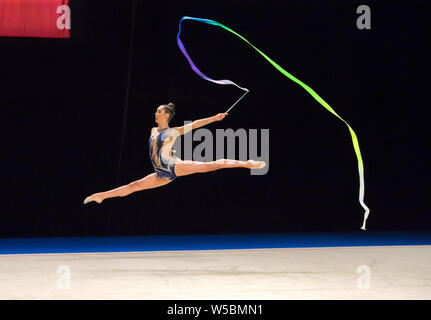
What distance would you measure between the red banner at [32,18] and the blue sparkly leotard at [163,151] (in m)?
2.65

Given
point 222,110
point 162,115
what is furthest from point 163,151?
point 222,110

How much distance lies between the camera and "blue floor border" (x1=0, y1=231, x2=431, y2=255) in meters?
8.40

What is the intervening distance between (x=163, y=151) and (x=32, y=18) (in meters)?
2.87

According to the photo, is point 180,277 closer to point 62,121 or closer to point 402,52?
point 62,121

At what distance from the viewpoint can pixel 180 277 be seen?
20.9 feet

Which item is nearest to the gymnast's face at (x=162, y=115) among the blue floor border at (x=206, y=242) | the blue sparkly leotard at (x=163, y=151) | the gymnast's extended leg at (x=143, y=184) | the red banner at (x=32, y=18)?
the blue sparkly leotard at (x=163, y=151)

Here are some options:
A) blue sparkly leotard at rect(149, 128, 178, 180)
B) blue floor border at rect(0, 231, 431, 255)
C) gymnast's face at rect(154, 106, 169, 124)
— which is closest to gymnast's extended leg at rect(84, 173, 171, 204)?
blue sparkly leotard at rect(149, 128, 178, 180)

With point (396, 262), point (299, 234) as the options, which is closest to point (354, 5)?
point (299, 234)

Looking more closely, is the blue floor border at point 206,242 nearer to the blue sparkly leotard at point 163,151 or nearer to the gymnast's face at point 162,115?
the blue sparkly leotard at point 163,151

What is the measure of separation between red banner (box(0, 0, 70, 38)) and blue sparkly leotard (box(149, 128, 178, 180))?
2.65 metres

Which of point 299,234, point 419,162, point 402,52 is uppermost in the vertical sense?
point 402,52

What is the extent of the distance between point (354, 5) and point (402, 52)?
3.13 feet

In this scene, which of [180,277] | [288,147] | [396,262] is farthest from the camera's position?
[288,147]

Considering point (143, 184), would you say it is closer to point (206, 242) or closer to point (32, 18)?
point (206, 242)
